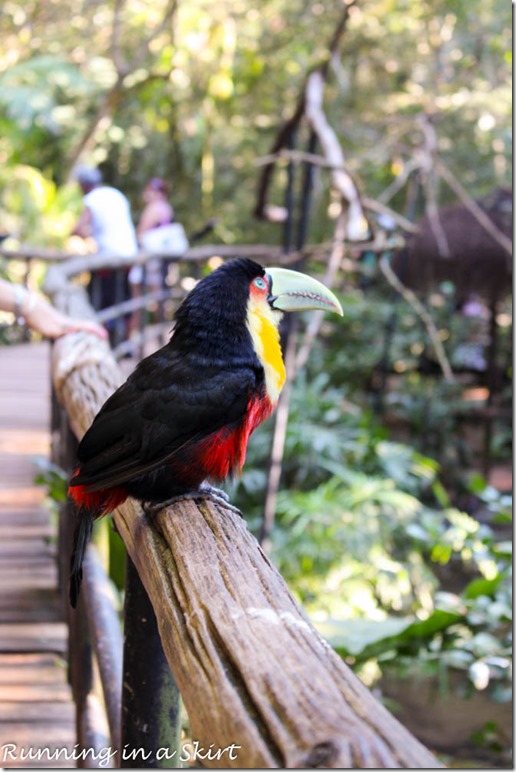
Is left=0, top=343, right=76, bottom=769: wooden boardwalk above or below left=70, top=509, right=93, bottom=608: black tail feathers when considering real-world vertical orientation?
below

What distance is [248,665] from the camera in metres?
0.89

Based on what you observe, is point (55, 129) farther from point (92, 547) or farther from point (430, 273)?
point (92, 547)

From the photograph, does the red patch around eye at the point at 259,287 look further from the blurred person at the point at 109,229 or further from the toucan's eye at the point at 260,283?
the blurred person at the point at 109,229

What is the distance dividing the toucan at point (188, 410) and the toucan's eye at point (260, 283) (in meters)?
0.03

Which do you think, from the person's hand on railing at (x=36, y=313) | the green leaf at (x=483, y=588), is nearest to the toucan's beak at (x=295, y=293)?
the person's hand on railing at (x=36, y=313)

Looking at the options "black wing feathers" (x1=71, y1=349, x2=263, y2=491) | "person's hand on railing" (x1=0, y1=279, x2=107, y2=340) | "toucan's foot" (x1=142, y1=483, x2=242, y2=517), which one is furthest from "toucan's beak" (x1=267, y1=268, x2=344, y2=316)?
"person's hand on railing" (x1=0, y1=279, x2=107, y2=340)

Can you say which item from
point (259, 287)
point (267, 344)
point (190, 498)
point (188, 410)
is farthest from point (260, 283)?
point (190, 498)

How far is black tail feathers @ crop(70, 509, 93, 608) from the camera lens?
64.7 inches

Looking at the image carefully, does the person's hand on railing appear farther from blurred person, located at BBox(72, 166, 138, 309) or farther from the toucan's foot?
blurred person, located at BBox(72, 166, 138, 309)

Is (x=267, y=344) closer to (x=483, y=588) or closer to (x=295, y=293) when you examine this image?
(x=295, y=293)

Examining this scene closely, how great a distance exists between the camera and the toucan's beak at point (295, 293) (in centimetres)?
188

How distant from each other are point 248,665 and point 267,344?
36.5 inches

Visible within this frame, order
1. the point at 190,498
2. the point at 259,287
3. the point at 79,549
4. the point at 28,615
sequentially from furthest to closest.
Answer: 1. the point at 28,615
2. the point at 259,287
3. the point at 79,549
4. the point at 190,498

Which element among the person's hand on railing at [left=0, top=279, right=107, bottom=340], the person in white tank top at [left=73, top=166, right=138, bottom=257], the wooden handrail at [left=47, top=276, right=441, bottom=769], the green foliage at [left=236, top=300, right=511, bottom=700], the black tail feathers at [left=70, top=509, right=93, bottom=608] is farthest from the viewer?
the person in white tank top at [left=73, top=166, right=138, bottom=257]
